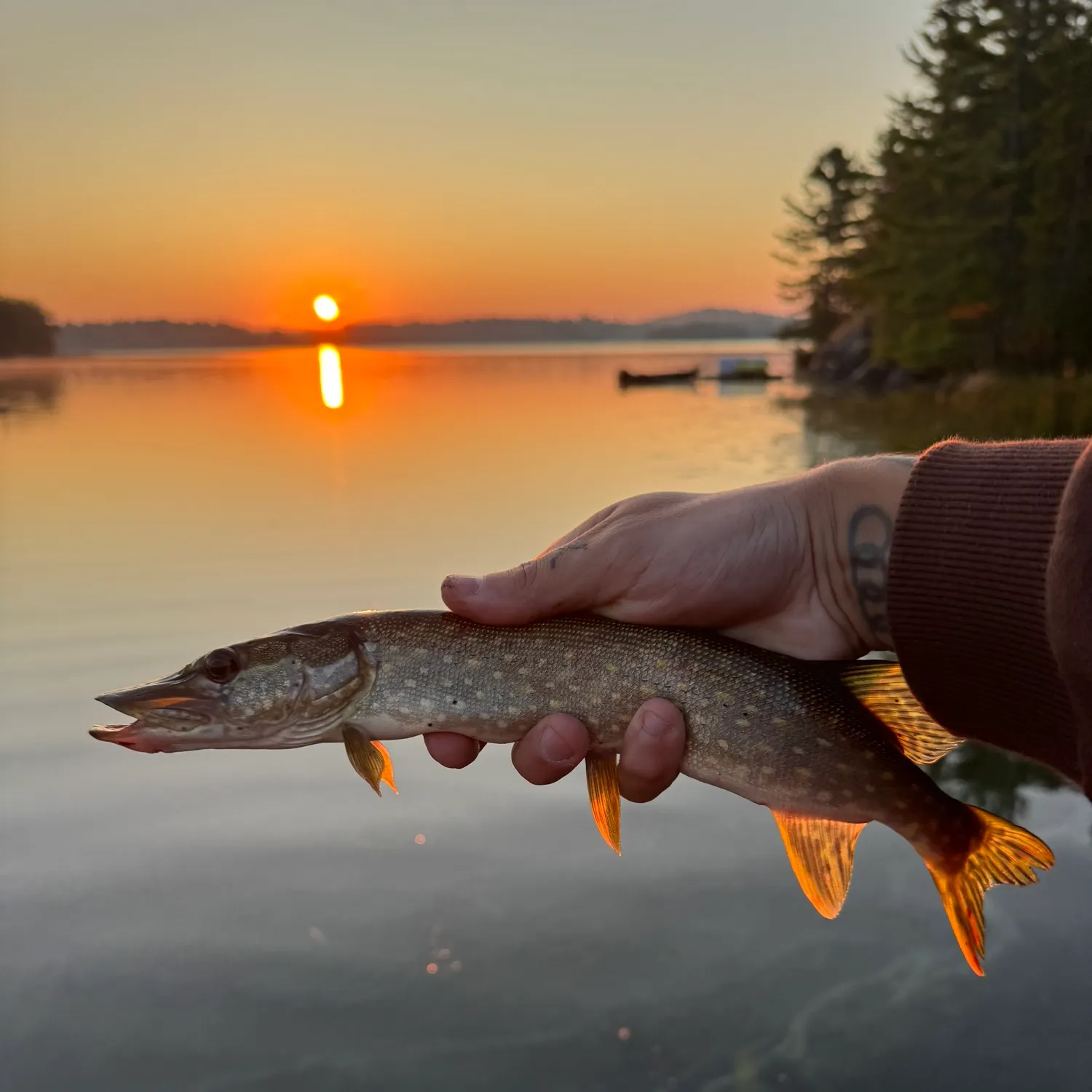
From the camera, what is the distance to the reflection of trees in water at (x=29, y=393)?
140ft

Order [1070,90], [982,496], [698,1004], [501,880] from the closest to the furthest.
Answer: [982,496] → [698,1004] → [501,880] → [1070,90]

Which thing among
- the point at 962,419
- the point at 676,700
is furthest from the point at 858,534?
the point at 962,419

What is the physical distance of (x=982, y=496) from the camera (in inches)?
133

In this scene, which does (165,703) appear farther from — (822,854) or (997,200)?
(997,200)

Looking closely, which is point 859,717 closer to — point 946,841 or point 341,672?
point 946,841

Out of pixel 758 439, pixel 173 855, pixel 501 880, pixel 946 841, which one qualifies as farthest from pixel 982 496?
pixel 758 439

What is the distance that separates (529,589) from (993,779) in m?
4.48

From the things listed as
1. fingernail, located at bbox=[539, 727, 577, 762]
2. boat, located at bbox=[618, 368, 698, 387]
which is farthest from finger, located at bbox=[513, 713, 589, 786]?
boat, located at bbox=[618, 368, 698, 387]

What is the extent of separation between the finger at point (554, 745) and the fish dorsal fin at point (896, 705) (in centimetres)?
99

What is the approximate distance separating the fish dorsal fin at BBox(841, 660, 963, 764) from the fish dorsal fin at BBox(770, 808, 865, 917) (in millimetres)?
375

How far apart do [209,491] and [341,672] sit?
1685 cm

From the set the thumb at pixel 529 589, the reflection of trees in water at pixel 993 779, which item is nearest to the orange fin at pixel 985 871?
the thumb at pixel 529 589

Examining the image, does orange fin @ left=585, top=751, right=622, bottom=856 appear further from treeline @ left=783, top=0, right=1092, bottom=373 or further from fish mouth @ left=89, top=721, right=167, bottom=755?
treeline @ left=783, top=0, right=1092, bottom=373

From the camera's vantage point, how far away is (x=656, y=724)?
3.71m
